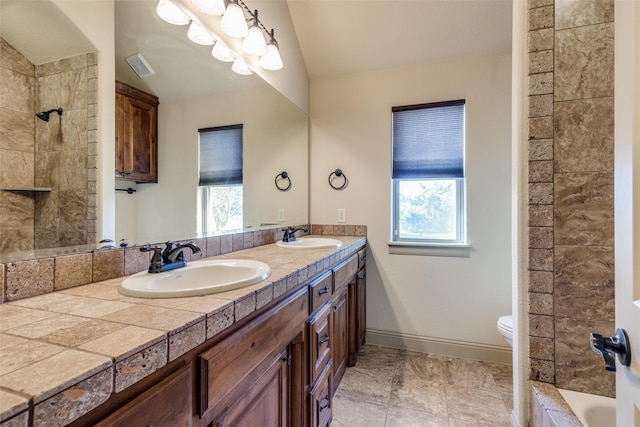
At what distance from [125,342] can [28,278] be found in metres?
0.52

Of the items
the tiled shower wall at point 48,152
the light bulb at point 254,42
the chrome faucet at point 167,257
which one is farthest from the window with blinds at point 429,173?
the tiled shower wall at point 48,152

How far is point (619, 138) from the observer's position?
61 centimetres

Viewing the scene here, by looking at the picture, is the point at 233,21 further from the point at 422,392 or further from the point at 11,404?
the point at 422,392

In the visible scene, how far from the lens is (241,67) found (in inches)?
71.0

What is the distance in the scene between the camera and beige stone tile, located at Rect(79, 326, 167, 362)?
1.57ft

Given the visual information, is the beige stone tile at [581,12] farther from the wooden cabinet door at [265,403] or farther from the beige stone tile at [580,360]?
the wooden cabinet door at [265,403]

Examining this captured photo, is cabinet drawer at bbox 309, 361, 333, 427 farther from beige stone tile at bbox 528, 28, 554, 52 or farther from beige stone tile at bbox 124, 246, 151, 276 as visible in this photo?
beige stone tile at bbox 528, 28, 554, 52

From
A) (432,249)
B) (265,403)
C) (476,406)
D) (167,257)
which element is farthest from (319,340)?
(432,249)

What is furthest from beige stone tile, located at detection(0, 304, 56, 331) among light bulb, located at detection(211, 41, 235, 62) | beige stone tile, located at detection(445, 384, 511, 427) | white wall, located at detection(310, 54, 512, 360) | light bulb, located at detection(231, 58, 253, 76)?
white wall, located at detection(310, 54, 512, 360)

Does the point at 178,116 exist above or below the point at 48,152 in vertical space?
above

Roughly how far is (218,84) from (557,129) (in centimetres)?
165

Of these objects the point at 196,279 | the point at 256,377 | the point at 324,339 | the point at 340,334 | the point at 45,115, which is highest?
the point at 45,115

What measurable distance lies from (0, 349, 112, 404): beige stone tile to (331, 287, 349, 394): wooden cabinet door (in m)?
1.25

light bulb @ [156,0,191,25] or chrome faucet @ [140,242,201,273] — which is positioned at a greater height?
light bulb @ [156,0,191,25]
